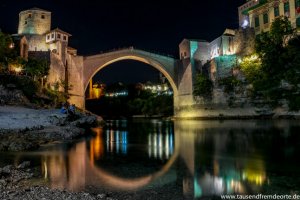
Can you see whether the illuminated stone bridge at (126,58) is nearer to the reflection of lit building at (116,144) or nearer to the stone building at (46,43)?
the stone building at (46,43)

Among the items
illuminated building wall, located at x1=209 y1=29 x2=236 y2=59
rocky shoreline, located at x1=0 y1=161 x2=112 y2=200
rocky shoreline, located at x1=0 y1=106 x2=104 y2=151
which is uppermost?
illuminated building wall, located at x1=209 y1=29 x2=236 y2=59

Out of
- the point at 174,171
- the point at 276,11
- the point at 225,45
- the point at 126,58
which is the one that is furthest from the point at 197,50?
the point at 174,171

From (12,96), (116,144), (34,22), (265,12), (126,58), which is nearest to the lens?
(116,144)

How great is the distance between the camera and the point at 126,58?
3919cm

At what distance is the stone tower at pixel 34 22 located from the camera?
124 feet

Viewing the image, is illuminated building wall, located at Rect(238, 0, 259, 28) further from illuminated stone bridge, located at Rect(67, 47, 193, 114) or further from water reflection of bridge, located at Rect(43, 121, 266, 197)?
water reflection of bridge, located at Rect(43, 121, 266, 197)

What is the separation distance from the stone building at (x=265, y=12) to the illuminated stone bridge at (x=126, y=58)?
9.63 metres

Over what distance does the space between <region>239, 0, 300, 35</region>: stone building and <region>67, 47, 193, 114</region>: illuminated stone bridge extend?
9632 millimetres

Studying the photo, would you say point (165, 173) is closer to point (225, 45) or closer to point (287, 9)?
point (287, 9)

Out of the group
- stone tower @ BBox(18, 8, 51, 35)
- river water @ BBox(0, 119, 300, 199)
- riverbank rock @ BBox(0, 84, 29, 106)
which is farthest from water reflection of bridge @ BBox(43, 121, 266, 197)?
stone tower @ BBox(18, 8, 51, 35)

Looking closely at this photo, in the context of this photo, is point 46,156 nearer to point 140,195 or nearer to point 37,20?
point 140,195

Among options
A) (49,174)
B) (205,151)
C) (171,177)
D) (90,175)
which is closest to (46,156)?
(49,174)

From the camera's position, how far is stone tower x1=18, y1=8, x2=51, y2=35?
3781 cm

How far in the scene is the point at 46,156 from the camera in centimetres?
923
